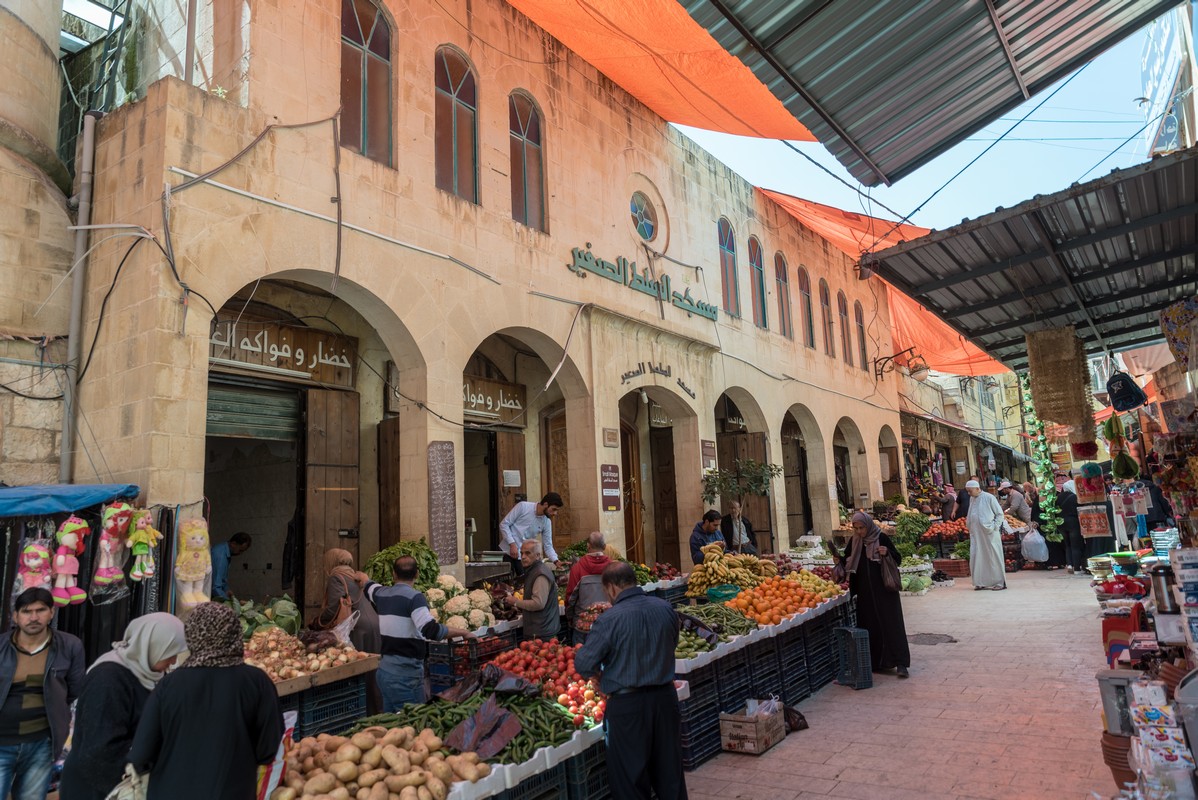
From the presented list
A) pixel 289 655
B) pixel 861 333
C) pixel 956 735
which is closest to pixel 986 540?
pixel 956 735

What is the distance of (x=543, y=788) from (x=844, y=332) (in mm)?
18368

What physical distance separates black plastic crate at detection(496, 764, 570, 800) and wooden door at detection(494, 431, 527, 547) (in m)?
7.75

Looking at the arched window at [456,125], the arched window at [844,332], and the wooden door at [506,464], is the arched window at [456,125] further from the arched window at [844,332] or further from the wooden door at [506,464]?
the arched window at [844,332]

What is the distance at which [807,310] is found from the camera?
61.2 ft

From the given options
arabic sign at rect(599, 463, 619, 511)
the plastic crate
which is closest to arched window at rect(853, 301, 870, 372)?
arabic sign at rect(599, 463, 619, 511)

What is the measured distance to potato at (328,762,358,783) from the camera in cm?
348

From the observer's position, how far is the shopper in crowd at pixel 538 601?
7043 mm

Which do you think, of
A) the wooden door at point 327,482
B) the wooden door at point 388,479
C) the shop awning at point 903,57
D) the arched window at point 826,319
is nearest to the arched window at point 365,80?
the wooden door at point 327,482

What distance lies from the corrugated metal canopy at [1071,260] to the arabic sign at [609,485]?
15.4ft

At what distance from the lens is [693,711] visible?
5.48 meters

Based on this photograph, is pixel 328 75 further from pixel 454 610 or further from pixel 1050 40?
pixel 1050 40

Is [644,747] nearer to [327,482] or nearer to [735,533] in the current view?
[327,482]

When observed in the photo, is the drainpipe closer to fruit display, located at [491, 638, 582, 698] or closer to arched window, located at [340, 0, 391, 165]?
arched window, located at [340, 0, 391, 165]

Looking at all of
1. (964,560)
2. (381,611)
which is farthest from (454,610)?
(964,560)
